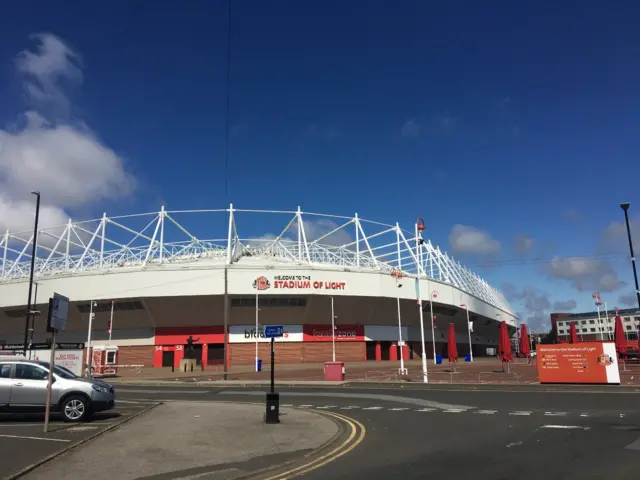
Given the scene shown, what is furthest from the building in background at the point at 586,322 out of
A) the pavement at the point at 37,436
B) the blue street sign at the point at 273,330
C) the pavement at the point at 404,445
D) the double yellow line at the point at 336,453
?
the pavement at the point at 37,436

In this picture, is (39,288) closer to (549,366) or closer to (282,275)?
(282,275)

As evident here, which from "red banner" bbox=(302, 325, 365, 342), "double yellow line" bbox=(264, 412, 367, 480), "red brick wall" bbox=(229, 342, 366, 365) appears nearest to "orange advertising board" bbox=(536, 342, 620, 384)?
"double yellow line" bbox=(264, 412, 367, 480)

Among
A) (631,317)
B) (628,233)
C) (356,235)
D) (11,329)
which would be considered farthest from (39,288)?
(631,317)

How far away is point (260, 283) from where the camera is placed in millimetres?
61750

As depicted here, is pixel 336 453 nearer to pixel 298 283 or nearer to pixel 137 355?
pixel 298 283

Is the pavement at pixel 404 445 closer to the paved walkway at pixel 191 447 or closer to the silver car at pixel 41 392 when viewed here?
the paved walkway at pixel 191 447

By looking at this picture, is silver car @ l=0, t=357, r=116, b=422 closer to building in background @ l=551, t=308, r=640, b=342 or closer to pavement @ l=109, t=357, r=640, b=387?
pavement @ l=109, t=357, r=640, b=387

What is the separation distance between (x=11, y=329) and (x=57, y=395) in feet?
242

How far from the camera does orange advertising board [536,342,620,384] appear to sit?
25562 millimetres

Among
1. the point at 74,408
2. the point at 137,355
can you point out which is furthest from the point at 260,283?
the point at 74,408

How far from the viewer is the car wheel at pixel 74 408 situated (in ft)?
44.5

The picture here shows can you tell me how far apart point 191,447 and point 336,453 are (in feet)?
9.72

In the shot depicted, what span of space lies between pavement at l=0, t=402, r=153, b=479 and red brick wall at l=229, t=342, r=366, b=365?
1925 inches

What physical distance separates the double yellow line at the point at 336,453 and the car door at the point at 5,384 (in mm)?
9090
